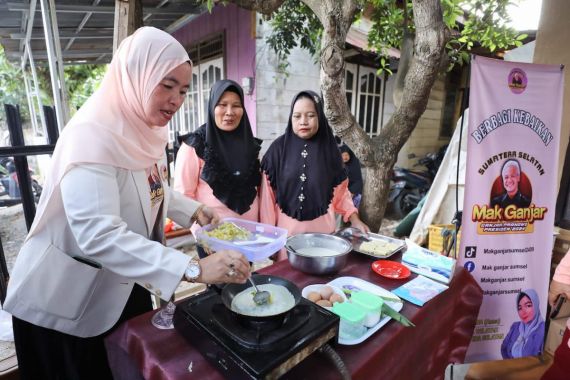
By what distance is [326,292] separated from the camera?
55.4 inches

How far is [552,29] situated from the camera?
2.49 metres

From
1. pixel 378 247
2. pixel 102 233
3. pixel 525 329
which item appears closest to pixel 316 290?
pixel 378 247

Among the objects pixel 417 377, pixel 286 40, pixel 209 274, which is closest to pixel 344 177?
pixel 417 377

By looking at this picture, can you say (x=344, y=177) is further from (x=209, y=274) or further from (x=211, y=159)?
(x=209, y=274)

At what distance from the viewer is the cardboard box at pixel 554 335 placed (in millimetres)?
→ 2439

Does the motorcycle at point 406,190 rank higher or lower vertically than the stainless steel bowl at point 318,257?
lower

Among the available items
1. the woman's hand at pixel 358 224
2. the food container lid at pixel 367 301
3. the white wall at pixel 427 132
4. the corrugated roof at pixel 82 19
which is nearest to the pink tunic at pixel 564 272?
the woman's hand at pixel 358 224

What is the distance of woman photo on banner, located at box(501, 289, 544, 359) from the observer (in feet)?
7.26

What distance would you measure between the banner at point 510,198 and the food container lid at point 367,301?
1.06m

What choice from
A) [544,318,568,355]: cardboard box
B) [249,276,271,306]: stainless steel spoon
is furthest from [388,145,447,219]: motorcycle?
[249,276,271,306]: stainless steel spoon

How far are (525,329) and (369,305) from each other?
1.72 meters

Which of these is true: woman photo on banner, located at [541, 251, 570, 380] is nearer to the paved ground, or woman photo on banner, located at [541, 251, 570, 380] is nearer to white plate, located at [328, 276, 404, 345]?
white plate, located at [328, 276, 404, 345]

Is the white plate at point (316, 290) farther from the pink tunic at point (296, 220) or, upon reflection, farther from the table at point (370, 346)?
the pink tunic at point (296, 220)

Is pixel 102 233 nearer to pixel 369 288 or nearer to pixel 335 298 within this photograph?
pixel 335 298
